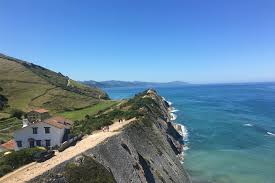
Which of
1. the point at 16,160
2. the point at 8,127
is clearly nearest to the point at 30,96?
the point at 8,127

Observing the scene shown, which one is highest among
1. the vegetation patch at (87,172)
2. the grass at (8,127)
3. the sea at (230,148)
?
the vegetation patch at (87,172)

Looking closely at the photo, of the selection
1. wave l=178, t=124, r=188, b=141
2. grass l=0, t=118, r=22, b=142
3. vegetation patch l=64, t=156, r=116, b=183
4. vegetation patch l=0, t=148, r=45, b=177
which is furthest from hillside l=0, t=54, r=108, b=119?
vegetation patch l=64, t=156, r=116, b=183

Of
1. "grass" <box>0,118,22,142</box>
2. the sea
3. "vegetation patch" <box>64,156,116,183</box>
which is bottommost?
the sea

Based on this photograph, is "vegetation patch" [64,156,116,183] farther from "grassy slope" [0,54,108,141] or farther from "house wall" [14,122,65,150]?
"grassy slope" [0,54,108,141]

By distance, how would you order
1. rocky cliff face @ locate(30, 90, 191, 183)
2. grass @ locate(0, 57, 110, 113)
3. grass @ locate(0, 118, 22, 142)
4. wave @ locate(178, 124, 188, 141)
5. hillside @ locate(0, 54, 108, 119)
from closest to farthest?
rocky cliff face @ locate(30, 90, 191, 183), grass @ locate(0, 118, 22, 142), wave @ locate(178, 124, 188, 141), hillside @ locate(0, 54, 108, 119), grass @ locate(0, 57, 110, 113)

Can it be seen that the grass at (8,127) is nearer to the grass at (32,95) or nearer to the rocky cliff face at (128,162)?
the grass at (32,95)

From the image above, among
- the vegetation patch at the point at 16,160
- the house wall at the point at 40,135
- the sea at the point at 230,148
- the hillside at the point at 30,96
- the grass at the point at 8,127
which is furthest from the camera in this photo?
the hillside at the point at 30,96

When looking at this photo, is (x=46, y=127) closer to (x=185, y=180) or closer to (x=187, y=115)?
(x=185, y=180)

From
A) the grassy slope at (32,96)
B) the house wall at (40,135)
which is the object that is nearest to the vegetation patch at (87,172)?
the house wall at (40,135)
